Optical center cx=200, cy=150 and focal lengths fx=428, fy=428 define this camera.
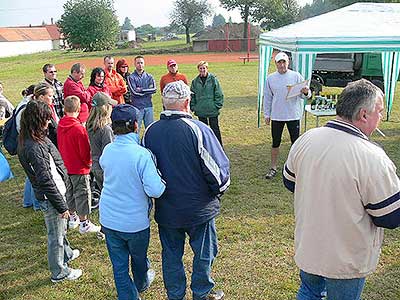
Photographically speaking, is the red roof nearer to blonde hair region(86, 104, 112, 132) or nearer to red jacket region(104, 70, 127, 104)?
red jacket region(104, 70, 127, 104)

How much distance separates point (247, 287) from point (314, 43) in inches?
169

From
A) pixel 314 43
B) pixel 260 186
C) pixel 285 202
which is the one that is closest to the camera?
pixel 285 202

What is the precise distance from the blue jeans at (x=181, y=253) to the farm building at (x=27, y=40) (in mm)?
70775

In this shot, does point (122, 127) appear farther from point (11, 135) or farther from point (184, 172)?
point (11, 135)

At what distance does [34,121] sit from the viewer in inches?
125

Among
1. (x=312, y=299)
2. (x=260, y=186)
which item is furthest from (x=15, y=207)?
(x=312, y=299)

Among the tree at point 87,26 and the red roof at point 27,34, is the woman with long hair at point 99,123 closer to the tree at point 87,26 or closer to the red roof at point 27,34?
the tree at point 87,26

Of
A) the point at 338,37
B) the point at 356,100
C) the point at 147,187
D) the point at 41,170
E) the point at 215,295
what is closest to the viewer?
the point at 356,100

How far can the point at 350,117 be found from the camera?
2.05m

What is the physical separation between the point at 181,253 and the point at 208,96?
12.9ft

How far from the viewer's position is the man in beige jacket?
6.52ft

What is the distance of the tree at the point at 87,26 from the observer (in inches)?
2258

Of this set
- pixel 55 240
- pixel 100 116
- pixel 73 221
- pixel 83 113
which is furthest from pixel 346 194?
pixel 83 113

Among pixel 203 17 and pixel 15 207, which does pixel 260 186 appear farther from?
pixel 203 17
